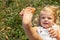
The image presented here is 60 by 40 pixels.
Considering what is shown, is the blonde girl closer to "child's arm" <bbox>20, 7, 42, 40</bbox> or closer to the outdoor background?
"child's arm" <bbox>20, 7, 42, 40</bbox>

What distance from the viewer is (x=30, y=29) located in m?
→ 3.28

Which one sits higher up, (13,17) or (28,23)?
(28,23)

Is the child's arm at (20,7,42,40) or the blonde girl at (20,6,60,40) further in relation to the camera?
the blonde girl at (20,6,60,40)

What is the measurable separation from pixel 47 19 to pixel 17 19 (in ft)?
9.23

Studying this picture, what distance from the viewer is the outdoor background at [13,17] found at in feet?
19.7

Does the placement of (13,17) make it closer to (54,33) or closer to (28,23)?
(54,33)

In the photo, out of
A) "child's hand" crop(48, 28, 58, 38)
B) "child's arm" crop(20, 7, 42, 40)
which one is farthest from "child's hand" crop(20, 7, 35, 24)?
"child's hand" crop(48, 28, 58, 38)

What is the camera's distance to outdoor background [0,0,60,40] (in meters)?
6.00

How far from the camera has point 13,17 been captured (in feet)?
20.5

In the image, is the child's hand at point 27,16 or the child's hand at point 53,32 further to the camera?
the child's hand at point 53,32

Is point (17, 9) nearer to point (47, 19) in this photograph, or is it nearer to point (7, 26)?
point (7, 26)

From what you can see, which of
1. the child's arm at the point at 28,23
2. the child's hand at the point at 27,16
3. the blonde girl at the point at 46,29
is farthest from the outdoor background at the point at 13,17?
the child's hand at the point at 27,16

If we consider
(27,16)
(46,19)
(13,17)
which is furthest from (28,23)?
(13,17)

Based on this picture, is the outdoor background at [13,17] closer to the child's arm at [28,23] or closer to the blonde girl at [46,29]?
the blonde girl at [46,29]
